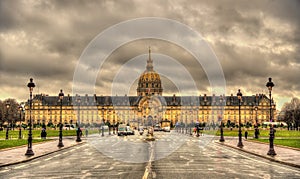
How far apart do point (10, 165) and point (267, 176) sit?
44.6ft

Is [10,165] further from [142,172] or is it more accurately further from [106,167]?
[142,172]

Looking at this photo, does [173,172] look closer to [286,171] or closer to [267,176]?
[267,176]

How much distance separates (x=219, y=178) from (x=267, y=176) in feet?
7.99

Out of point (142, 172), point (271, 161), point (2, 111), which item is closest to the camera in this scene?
point (142, 172)

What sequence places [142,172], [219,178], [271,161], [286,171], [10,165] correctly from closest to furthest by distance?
[219,178], [142,172], [286,171], [10,165], [271,161]

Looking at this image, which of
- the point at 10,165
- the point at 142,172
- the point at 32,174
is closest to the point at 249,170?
the point at 142,172

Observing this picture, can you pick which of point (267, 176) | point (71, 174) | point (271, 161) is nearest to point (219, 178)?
point (267, 176)

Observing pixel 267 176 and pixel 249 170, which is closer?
pixel 267 176

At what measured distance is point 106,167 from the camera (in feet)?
67.1

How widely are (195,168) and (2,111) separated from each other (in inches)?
5086

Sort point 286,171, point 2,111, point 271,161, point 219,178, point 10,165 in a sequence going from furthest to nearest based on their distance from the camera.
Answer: point 2,111 → point 271,161 → point 10,165 → point 286,171 → point 219,178

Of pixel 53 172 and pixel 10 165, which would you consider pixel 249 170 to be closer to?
pixel 53 172

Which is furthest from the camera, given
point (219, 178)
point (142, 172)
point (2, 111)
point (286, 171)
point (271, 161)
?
point (2, 111)

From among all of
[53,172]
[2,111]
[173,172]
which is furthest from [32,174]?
[2,111]
